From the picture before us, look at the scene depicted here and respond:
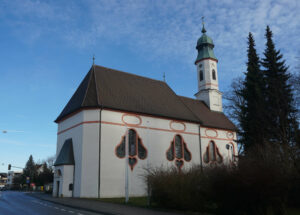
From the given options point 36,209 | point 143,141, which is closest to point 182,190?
point 36,209

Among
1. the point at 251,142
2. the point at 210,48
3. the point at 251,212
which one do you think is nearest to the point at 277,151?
the point at 251,212

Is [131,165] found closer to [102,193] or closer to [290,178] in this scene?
[102,193]

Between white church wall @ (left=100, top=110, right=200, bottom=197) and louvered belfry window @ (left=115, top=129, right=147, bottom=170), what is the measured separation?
31 centimetres

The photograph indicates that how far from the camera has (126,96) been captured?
26.4m

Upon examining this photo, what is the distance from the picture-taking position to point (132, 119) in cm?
2512

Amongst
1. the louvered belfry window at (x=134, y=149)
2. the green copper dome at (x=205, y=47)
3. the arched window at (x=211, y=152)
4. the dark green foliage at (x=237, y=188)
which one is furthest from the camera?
the green copper dome at (x=205, y=47)

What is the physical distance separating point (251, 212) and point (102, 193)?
14.3 meters

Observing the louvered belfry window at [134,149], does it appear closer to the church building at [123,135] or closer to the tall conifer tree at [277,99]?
the church building at [123,135]

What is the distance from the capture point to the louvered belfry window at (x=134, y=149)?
23984mm

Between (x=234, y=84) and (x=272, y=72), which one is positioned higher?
(x=234, y=84)

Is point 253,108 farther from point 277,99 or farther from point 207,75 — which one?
point 207,75

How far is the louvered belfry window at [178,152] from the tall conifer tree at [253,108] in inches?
277

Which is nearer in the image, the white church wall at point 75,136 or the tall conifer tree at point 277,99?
the tall conifer tree at point 277,99

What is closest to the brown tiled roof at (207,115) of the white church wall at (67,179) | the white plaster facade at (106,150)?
the white plaster facade at (106,150)
